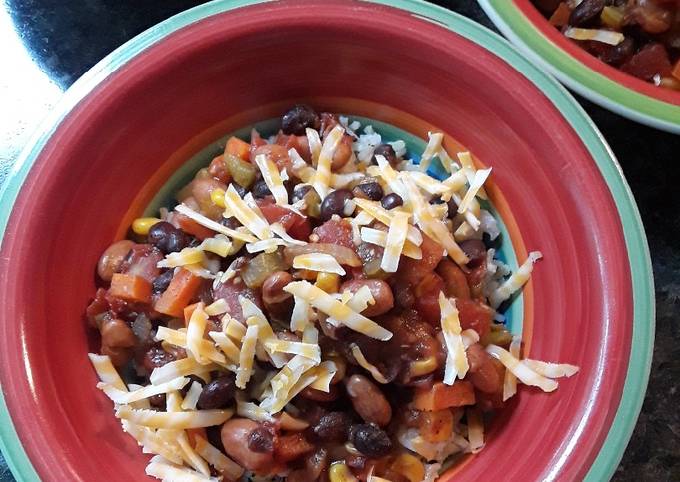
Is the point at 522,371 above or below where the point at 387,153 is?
below

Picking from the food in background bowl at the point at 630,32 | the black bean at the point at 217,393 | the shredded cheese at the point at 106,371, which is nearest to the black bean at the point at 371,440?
the black bean at the point at 217,393

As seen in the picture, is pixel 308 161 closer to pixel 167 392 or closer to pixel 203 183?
pixel 203 183

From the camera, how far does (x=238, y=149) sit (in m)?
1.50

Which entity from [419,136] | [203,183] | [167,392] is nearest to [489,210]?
[419,136]

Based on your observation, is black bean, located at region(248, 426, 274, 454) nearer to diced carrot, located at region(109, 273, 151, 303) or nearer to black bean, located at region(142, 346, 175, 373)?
black bean, located at region(142, 346, 175, 373)

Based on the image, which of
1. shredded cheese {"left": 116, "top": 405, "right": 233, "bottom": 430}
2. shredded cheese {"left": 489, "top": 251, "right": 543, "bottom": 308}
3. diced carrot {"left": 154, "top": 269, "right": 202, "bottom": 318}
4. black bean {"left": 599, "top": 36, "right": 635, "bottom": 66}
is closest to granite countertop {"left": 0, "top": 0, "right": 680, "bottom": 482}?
black bean {"left": 599, "top": 36, "right": 635, "bottom": 66}

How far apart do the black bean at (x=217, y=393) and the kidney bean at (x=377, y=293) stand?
0.26 meters

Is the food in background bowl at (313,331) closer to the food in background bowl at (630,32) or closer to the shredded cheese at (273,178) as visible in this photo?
the shredded cheese at (273,178)

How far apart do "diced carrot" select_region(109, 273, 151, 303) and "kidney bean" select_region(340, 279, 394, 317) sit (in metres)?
0.39

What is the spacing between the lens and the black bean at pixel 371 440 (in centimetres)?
123

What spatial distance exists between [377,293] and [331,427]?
0.83ft

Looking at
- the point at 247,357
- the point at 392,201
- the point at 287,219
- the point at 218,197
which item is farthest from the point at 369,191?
the point at 247,357

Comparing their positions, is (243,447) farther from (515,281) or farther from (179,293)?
(515,281)

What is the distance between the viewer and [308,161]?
4.90 ft
